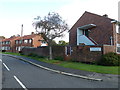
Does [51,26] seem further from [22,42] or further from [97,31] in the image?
[22,42]

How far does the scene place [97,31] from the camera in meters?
20.6

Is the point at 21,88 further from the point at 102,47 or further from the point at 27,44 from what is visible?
the point at 27,44

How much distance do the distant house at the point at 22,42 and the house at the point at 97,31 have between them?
16.9 meters

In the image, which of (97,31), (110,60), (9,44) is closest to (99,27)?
(97,31)

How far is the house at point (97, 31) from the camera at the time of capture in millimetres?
17766

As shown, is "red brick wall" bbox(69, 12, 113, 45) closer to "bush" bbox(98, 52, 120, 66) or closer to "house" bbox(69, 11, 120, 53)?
"house" bbox(69, 11, 120, 53)

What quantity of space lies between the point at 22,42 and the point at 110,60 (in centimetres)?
4259

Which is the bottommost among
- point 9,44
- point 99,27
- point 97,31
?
point 9,44

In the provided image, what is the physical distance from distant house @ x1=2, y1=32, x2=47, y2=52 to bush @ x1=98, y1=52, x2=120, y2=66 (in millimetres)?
27676

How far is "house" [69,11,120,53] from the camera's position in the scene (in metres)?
17.8

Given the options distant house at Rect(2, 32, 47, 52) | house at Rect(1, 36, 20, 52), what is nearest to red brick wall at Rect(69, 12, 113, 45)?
distant house at Rect(2, 32, 47, 52)

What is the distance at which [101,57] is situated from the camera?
1356cm

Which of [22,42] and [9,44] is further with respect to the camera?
[9,44]

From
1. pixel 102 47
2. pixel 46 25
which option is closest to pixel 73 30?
pixel 46 25
